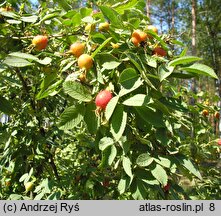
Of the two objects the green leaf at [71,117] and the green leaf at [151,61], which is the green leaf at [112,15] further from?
the green leaf at [71,117]

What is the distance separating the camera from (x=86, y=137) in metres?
1.81

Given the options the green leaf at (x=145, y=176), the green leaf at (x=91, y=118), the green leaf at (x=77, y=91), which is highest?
the green leaf at (x=77, y=91)

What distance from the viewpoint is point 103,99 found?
84 cm

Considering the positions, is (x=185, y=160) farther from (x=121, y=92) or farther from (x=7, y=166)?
(x=7, y=166)

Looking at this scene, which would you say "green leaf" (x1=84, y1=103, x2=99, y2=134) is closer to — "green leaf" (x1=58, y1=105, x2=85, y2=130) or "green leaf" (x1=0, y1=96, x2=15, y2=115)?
"green leaf" (x1=58, y1=105, x2=85, y2=130)

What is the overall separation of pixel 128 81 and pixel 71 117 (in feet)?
0.63

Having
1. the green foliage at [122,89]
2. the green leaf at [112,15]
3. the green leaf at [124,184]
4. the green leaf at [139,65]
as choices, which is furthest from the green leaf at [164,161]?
the green leaf at [112,15]

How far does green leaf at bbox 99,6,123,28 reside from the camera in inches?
34.4

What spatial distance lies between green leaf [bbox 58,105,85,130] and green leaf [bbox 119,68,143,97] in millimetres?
138

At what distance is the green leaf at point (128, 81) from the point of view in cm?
83

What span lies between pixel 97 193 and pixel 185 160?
0.85 m

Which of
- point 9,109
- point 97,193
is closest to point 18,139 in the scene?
point 97,193

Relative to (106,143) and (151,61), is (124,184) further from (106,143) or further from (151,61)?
(151,61)

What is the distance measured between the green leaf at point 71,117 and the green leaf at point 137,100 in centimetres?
15
